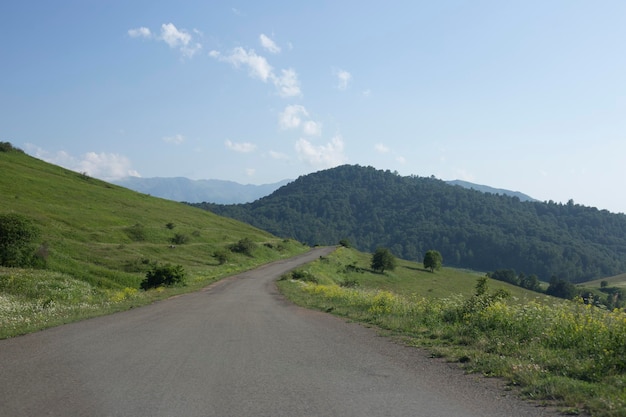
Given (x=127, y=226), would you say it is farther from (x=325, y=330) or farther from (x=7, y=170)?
(x=325, y=330)

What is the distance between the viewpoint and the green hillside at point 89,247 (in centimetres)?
2392

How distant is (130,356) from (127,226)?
6051cm

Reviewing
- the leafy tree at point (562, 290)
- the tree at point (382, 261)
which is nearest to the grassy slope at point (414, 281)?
Answer: the tree at point (382, 261)

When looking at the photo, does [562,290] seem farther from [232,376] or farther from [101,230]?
[232,376]

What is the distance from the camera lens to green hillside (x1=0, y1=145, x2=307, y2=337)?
23.9 metres

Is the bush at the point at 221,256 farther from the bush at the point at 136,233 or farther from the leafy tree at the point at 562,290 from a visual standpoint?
the leafy tree at the point at 562,290

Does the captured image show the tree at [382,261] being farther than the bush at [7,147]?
No

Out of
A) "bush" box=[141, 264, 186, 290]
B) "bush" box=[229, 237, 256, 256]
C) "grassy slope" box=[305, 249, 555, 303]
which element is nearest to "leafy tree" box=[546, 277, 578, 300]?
"grassy slope" box=[305, 249, 555, 303]

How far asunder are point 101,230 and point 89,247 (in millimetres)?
11729

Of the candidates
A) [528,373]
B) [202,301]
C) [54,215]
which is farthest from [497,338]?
[54,215]

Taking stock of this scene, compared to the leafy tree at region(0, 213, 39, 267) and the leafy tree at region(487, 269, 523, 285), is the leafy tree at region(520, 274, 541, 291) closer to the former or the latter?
the leafy tree at region(487, 269, 523, 285)

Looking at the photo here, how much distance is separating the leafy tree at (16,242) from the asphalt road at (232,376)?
2662 centimetres

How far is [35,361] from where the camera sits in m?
9.47

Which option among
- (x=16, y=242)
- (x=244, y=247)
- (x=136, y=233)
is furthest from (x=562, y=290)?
(x=16, y=242)
